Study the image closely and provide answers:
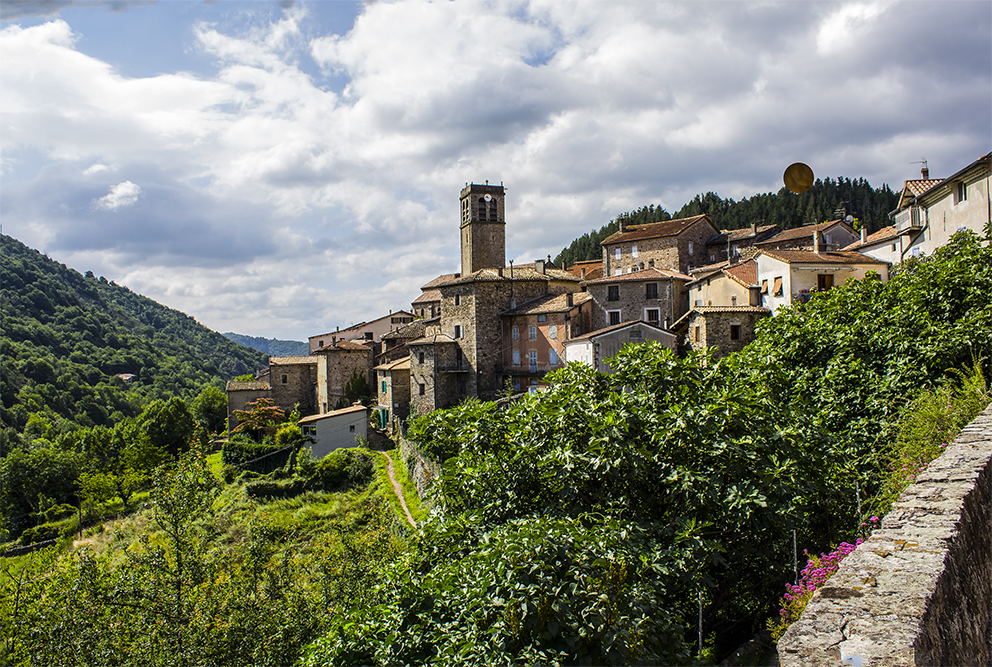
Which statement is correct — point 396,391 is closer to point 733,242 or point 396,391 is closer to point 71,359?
point 733,242

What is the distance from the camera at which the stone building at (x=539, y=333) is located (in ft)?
118

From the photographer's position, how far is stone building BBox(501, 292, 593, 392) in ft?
118

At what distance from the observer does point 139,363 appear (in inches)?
3691

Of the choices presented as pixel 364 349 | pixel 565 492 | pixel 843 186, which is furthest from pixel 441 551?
pixel 843 186

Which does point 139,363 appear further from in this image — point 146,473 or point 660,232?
point 660,232

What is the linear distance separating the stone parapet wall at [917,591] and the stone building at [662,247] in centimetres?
4605

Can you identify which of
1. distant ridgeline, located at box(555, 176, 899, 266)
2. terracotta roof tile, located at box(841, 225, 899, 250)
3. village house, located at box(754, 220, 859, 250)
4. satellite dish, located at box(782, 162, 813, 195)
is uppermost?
distant ridgeline, located at box(555, 176, 899, 266)

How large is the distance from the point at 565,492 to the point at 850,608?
13.7 ft

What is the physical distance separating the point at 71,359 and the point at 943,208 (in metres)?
102

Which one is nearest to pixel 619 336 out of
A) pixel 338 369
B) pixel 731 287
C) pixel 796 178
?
pixel 731 287

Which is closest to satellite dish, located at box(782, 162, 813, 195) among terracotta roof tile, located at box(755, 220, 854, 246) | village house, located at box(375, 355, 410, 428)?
village house, located at box(375, 355, 410, 428)

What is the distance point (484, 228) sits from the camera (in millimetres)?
51812

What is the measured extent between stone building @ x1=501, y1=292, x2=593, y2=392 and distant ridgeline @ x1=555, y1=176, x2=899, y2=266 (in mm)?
40937

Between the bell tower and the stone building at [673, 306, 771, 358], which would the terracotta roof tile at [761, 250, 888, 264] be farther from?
the bell tower
